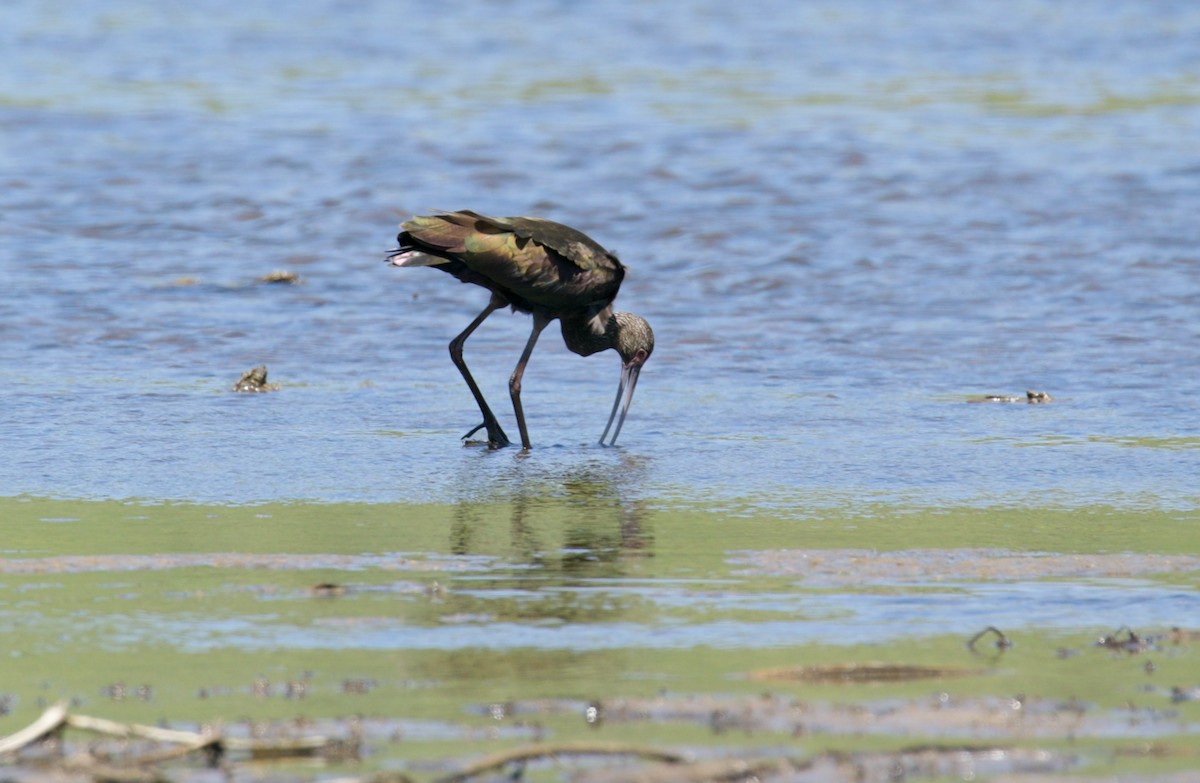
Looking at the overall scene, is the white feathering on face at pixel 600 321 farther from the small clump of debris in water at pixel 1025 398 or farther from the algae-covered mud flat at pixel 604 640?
the algae-covered mud flat at pixel 604 640

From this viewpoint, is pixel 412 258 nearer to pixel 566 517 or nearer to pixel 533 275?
pixel 533 275

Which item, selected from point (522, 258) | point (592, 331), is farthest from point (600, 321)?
point (522, 258)

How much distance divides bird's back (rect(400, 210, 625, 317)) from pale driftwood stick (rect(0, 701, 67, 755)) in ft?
15.2

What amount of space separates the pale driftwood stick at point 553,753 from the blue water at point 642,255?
307cm

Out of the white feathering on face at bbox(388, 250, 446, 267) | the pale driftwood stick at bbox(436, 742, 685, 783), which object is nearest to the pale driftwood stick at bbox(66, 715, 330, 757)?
the pale driftwood stick at bbox(436, 742, 685, 783)

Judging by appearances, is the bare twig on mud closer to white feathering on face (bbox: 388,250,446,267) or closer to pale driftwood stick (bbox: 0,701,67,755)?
pale driftwood stick (bbox: 0,701,67,755)

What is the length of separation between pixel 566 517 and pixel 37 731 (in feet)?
9.78

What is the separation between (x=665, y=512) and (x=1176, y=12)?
21793 mm

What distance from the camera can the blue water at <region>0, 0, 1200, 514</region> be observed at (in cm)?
766

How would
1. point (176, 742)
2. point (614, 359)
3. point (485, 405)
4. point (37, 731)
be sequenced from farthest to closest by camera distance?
point (614, 359) → point (485, 405) → point (176, 742) → point (37, 731)

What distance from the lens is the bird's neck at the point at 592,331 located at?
9.04 meters

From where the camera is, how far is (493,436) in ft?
27.0

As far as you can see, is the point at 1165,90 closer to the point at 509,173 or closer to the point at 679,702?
the point at 509,173

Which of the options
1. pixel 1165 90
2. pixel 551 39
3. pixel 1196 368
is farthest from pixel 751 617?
pixel 551 39
